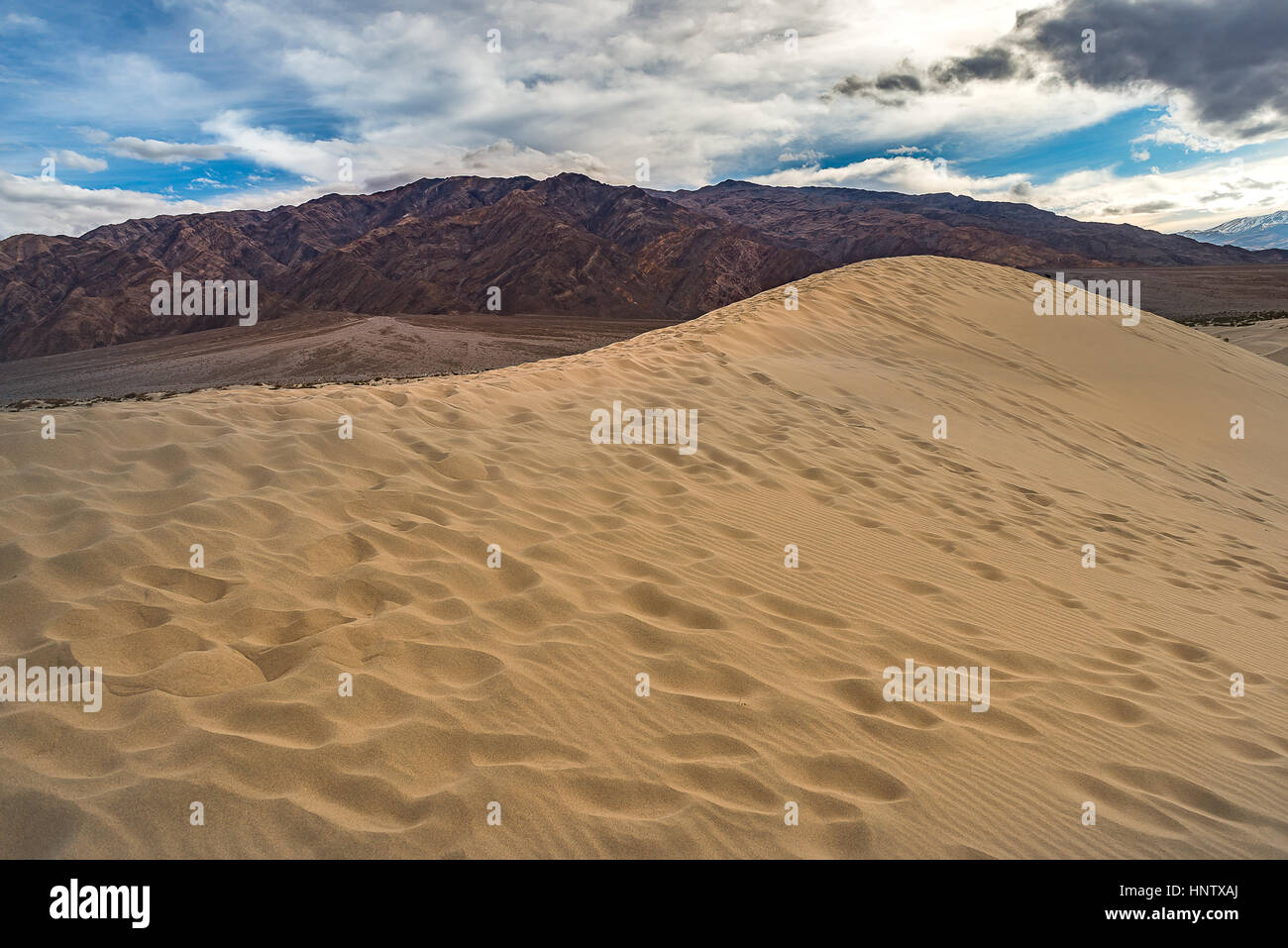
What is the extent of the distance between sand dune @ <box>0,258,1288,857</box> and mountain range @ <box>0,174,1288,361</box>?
172 ft


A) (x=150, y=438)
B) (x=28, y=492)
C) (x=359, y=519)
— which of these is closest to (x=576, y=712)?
(x=359, y=519)

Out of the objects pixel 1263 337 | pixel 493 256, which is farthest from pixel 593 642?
pixel 493 256

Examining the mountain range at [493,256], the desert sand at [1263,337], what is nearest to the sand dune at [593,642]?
the desert sand at [1263,337]

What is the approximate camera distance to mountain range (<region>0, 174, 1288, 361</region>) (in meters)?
63.3

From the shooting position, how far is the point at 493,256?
7538 centimetres

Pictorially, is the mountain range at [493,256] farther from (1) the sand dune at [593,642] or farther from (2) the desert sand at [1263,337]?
(1) the sand dune at [593,642]

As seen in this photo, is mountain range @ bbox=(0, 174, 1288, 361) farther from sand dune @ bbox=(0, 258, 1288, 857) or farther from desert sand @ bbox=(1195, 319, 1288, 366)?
sand dune @ bbox=(0, 258, 1288, 857)

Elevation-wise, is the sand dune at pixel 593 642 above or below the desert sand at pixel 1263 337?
below

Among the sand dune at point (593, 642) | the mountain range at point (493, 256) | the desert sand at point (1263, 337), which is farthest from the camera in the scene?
the mountain range at point (493, 256)

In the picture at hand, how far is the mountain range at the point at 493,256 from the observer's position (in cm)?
6328

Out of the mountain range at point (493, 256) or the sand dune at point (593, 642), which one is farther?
the mountain range at point (493, 256)

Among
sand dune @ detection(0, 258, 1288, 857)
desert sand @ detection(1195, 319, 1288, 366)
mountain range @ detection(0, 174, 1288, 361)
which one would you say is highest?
mountain range @ detection(0, 174, 1288, 361)

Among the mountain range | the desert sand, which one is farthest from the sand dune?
the mountain range

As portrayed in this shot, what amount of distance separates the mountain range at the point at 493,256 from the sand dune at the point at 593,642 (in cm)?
5234
